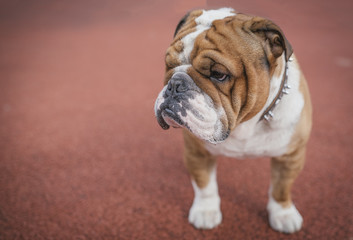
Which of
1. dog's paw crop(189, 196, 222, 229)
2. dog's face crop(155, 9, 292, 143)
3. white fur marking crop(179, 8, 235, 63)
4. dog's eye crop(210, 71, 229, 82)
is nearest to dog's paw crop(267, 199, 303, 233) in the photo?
dog's paw crop(189, 196, 222, 229)

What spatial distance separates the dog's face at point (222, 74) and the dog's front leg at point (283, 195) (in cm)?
46

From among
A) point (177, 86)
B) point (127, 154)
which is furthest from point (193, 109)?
point (127, 154)

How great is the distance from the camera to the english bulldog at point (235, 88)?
1.12 m

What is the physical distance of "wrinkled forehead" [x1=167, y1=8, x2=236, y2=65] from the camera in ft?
3.90

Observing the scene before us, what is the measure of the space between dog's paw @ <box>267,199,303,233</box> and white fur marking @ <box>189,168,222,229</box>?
277 millimetres

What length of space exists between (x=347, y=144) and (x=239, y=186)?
0.93 m

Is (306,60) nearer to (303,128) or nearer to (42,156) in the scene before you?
(303,128)

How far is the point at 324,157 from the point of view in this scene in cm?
214

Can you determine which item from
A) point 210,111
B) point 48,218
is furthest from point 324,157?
point 48,218

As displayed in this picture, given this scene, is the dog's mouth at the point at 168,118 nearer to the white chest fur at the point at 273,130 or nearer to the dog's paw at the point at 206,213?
the white chest fur at the point at 273,130

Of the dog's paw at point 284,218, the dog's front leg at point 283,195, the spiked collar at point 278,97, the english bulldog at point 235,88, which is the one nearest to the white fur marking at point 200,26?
the english bulldog at point 235,88

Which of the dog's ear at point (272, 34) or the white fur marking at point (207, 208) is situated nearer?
the dog's ear at point (272, 34)

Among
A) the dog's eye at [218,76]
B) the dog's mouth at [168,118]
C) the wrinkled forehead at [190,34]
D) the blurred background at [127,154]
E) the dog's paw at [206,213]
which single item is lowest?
the blurred background at [127,154]

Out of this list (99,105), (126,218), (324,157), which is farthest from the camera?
(99,105)
